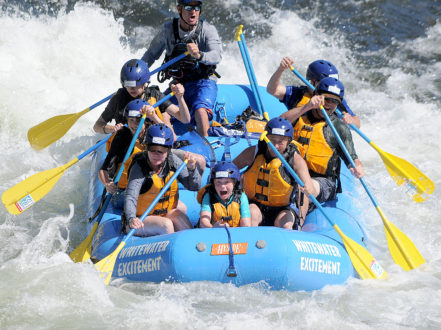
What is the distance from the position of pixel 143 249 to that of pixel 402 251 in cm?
206

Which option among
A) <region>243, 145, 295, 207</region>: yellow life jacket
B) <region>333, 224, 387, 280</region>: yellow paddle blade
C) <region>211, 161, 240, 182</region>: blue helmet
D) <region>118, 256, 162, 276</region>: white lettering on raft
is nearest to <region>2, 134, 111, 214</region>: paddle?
→ <region>118, 256, 162, 276</region>: white lettering on raft

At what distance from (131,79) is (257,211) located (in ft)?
4.96

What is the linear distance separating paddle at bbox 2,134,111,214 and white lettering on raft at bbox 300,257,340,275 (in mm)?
2076

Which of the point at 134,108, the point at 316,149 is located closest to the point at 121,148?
the point at 134,108

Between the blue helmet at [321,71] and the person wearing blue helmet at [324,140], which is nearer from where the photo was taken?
the person wearing blue helmet at [324,140]

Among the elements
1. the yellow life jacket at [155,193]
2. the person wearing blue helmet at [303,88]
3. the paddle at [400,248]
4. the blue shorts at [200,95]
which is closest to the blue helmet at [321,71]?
the person wearing blue helmet at [303,88]

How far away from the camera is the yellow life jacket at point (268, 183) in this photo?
520cm

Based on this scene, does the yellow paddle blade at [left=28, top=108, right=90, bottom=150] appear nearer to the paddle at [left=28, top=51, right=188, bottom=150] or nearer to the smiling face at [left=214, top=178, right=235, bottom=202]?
the paddle at [left=28, top=51, right=188, bottom=150]

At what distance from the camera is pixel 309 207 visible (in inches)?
220

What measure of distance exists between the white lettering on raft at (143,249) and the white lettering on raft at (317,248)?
882 mm

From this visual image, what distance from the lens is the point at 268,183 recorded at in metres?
5.21

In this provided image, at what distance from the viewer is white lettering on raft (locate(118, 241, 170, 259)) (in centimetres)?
473

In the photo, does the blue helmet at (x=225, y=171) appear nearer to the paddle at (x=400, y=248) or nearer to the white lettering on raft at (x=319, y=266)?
the white lettering on raft at (x=319, y=266)

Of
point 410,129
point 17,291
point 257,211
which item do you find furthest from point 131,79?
point 410,129
